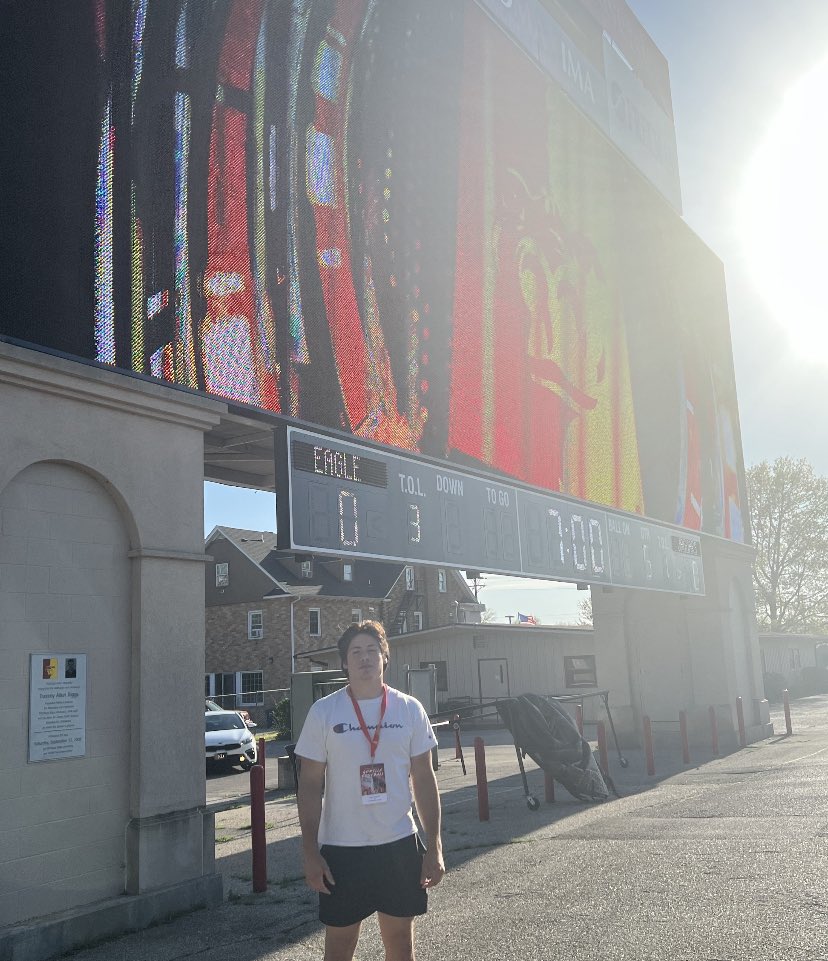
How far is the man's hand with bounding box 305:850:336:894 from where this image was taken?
4129 mm

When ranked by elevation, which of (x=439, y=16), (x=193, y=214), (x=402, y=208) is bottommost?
(x=193, y=214)

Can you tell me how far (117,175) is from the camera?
8.54 meters

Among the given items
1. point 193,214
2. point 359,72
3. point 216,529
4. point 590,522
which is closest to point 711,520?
point 590,522

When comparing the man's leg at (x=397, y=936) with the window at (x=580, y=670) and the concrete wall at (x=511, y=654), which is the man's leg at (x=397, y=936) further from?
the window at (x=580, y=670)

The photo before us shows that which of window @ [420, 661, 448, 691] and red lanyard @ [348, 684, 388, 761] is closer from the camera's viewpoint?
red lanyard @ [348, 684, 388, 761]

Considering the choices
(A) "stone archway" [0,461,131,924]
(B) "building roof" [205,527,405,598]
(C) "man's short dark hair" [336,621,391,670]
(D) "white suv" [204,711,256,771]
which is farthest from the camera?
(B) "building roof" [205,527,405,598]

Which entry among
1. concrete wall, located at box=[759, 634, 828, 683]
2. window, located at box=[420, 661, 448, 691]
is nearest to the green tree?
concrete wall, located at box=[759, 634, 828, 683]

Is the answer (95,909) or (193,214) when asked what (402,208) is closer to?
(193,214)

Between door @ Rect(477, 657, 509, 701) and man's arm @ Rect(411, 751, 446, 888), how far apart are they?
3757cm

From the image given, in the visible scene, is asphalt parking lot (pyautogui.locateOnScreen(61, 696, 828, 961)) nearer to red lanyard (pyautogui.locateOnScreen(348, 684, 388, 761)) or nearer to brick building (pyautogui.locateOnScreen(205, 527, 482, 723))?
red lanyard (pyautogui.locateOnScreen(348, 684, 388, 761))

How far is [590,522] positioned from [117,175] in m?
10.1

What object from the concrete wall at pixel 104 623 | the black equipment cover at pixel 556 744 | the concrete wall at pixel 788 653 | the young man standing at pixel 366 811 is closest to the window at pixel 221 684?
the concrete wall at pixel 788 653

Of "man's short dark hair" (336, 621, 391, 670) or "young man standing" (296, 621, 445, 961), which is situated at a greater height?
"man's short dark hair" (336, 621, 391, 670)

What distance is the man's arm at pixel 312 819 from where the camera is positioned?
414 cm
